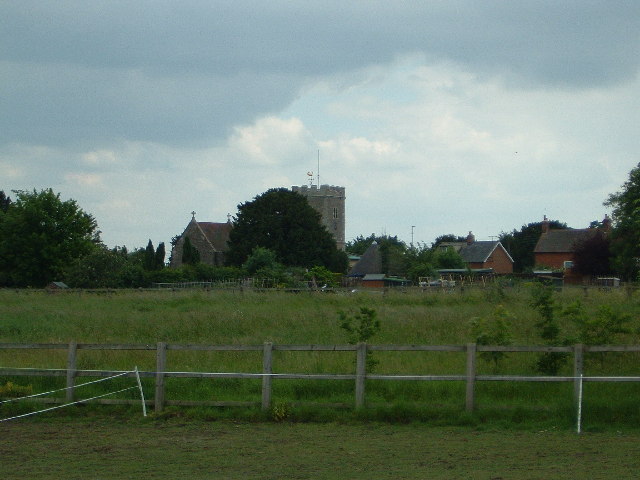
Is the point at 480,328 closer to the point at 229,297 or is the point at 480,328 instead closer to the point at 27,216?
the point at 229,297

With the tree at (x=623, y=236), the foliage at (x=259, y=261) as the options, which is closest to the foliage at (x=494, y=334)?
the tree at (x=623, y=236)

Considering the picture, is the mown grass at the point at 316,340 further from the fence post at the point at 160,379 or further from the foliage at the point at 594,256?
the foliage at the point at 594,256

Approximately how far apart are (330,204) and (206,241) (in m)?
25.8

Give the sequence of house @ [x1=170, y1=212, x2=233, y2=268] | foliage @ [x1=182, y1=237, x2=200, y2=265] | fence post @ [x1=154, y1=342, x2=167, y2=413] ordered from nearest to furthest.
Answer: fence post @ [x1=154, y1=342, x2=167, y2=413] → foliage @ [x1=182, y1=237, x2=200, y2=265] → house @ [x1=170, y1=212, x2=233, y2=268]

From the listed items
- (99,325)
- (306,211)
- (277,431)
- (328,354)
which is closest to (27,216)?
(306,211)

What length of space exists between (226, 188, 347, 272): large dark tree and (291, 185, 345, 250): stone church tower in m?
33.8

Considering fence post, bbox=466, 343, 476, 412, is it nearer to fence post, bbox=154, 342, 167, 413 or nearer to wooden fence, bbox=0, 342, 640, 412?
wooden fence, bbox=0, 342, 640, 412

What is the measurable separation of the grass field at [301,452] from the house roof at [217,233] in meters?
87.7

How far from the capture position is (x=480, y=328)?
54.1ft

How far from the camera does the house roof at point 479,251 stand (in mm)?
101500

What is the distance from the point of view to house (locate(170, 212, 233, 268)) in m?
99.6

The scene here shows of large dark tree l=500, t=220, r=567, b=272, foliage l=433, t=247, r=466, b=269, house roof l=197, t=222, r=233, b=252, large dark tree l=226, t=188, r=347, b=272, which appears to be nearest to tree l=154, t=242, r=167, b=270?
large dark tree l=226, t=188, r=347, b=272

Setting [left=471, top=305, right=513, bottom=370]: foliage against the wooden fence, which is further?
[left=471, top=305, right=513, bottom=370]: foliage

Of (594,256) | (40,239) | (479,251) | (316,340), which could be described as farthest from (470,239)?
(316,340)
